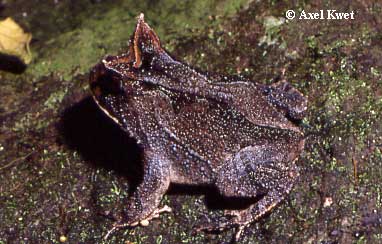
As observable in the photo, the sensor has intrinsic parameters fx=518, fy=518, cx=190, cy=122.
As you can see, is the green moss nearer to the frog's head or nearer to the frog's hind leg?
the frog's head

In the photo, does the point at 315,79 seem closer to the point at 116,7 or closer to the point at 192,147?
the point at 192,147

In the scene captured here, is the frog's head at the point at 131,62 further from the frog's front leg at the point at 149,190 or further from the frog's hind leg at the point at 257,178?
the frog's hind leg at the point at 257,178

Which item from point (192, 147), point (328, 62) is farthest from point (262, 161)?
A: point (328, 62)

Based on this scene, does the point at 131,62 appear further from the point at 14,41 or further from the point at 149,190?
the point at 14,41

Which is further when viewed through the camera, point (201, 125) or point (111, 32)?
point (111, 32)

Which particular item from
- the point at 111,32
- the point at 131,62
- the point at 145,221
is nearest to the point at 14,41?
the point at 111,32

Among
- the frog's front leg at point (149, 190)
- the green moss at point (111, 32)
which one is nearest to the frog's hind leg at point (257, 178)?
the frog's front leg at point (149, 190)

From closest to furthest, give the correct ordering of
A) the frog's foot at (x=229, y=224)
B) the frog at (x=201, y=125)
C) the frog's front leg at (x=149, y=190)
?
the frog at (x=201, y=125) < the frog's foot at (x=229, y=224) < the frog's front leg at (x=149, y=190)
